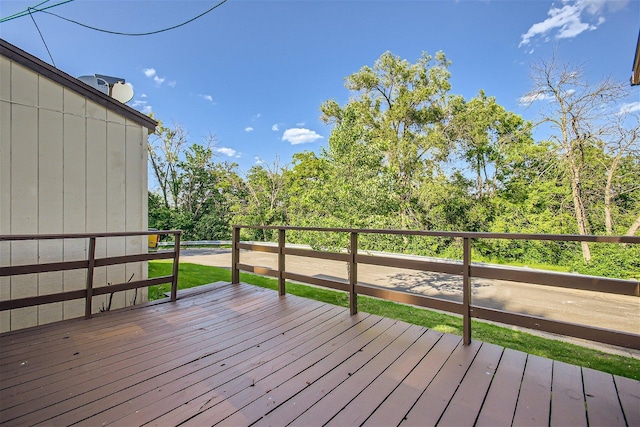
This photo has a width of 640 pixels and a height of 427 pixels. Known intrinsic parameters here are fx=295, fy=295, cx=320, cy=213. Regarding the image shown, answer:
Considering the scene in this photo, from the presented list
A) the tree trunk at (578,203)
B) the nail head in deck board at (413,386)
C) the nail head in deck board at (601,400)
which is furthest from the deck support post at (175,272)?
the tree trunk at (578,203)

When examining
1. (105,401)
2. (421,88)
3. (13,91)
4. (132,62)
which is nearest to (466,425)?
(105,401)

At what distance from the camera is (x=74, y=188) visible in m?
3.20

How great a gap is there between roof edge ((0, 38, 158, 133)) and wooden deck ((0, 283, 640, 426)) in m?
2.40

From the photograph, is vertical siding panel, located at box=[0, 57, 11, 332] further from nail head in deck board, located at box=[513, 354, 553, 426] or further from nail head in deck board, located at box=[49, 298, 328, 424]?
nail head in deck board, located at box=[513, 354, 553, 426]

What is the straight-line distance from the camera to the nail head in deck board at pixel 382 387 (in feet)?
4.93

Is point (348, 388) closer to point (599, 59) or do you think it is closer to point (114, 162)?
point (114, 162)

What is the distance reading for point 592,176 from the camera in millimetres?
9148

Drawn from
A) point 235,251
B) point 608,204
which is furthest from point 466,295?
point 608,204

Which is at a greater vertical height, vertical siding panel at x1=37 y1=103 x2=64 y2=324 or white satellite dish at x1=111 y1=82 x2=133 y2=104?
white satellite dish at x1=111 y1=82 x2=133 y2=104

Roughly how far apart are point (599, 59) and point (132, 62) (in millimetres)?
13861

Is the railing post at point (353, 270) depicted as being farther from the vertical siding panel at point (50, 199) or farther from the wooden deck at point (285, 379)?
the vertical siding panel at point (50, 199)

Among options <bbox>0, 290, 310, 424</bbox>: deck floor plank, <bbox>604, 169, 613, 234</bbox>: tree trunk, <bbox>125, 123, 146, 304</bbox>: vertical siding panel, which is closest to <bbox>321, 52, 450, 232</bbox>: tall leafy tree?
<bbox>604, 169, 613, 234</bbox>: tree trunk

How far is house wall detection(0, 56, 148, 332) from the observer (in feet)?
9.26

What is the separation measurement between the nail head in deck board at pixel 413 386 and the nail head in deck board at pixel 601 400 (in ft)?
2.51
